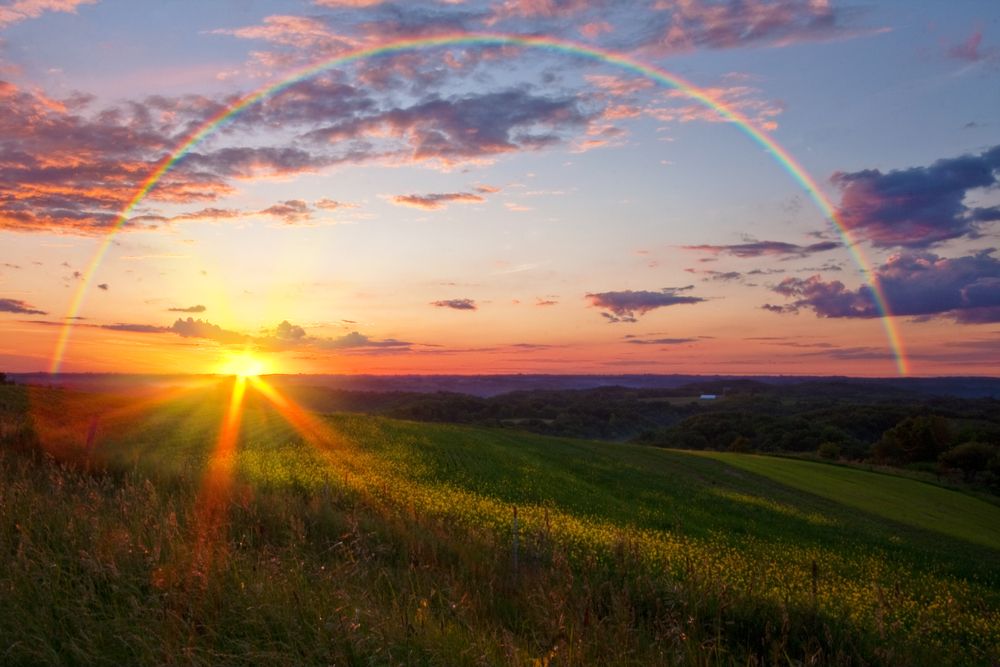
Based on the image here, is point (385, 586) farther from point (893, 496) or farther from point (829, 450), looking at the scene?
point (829, 450)

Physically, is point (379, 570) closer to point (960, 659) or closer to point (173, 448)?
point (960, 659)

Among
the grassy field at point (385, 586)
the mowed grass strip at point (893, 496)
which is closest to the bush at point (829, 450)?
the mowed grass strip at point (893, 496)

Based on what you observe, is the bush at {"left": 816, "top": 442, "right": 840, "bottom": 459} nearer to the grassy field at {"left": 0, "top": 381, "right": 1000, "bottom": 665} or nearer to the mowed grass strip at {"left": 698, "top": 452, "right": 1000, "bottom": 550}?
the mowed grass strip at {"left": 698, "top": 452, "right": 1000, "bottom": 550}

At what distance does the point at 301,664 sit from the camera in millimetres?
4973

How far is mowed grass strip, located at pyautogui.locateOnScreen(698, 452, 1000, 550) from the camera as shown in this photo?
35.9 m

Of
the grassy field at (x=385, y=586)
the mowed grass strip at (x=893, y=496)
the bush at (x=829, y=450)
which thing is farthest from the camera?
the bush at (x=829, y=450)

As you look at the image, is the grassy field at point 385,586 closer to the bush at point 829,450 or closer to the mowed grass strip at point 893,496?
the mowed grass strip at point 893,496

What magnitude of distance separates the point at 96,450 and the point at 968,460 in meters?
93.6

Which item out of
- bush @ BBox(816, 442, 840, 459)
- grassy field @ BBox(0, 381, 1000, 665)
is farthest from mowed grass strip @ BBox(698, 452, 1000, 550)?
bush @ BBox(816, 442, 840, 459)

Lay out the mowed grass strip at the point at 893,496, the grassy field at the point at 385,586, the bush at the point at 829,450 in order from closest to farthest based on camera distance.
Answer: the grassy field at the point at 385,586
the mowed grass strip at the point at 893,496
the bush at the point at 829,450

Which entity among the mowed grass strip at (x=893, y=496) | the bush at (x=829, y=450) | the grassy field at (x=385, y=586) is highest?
the grassy field at (x=385, y=586)

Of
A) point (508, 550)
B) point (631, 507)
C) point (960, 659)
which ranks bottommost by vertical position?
point (631, 507)

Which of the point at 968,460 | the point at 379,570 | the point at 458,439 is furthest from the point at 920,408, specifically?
the point at 379,570

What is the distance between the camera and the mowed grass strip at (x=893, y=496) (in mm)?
35906
